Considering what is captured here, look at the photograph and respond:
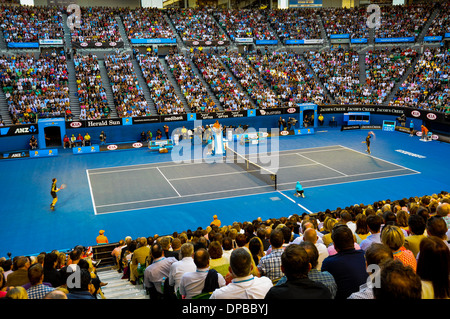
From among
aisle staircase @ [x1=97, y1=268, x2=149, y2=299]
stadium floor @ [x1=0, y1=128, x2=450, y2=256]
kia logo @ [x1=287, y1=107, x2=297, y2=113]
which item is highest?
kia logo @ [x1=287, y1=107, x2=297, y2=113]

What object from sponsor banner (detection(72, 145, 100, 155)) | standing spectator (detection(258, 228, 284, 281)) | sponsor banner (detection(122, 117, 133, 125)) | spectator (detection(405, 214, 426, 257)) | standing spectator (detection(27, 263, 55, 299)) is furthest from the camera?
sponsor banner (detection(122, 117, 133, 125))

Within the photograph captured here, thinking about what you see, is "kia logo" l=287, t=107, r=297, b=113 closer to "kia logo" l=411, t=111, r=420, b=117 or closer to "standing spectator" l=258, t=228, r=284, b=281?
"kia logo" l=411, t=111, r=420, b=117

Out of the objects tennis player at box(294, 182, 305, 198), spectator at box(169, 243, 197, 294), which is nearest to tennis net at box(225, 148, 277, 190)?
tennis player at box(294, 182, 305, 198)

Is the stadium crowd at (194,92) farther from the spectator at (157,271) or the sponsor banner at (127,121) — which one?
the spectator at (157,271)

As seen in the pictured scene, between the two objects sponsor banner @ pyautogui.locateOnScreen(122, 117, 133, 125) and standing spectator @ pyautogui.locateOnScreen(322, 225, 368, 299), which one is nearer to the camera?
standing spectator @ pyautogui.locateOnScreen(322, 225, 368, 299)

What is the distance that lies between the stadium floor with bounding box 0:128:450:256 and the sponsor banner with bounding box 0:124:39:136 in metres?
4.11

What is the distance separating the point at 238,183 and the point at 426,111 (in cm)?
2597

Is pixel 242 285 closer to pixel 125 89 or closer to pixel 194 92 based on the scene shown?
pixel 125 89

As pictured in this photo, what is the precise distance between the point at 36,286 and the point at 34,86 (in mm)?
41686

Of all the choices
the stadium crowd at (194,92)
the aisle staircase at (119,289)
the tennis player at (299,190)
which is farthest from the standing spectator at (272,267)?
the stadium crowd at (194,92)

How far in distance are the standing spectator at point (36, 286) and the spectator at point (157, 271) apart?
2694 mm

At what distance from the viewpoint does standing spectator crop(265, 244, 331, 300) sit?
13.1 feet

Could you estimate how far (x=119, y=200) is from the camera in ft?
78.9
